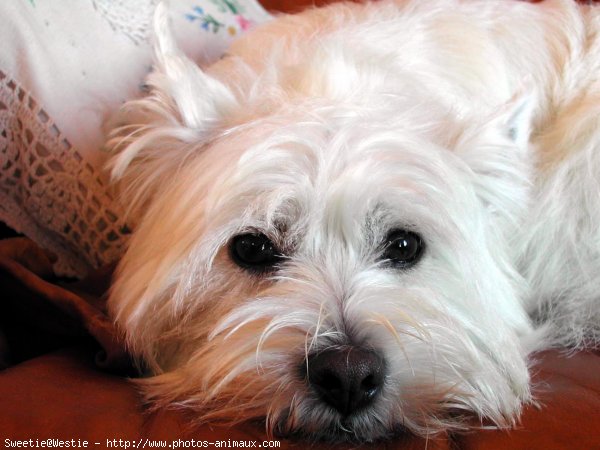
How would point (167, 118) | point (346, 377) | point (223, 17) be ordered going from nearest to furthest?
1. point (346, 377)
2. point (167, 118)
3. point (223, 17)

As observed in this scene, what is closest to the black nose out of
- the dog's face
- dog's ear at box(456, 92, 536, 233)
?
the dog's face

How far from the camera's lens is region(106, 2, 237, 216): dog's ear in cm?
130

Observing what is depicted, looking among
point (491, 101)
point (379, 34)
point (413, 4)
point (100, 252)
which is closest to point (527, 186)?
point (491, 101)

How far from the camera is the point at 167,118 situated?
1340 millimetres

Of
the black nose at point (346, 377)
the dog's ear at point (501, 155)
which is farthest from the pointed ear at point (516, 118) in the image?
the black nose at point (346, 377)

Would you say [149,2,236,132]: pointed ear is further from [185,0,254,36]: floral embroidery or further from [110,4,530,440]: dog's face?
[185,0,254,36]: floral embroidery

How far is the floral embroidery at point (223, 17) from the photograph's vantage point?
1.97 metres

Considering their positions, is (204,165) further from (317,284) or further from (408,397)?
(408,397)

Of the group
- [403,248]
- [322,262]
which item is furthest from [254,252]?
[403,248]

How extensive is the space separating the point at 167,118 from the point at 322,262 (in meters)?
0.44

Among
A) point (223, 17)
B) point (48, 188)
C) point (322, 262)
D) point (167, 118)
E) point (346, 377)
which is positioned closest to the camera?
point (346, 377)

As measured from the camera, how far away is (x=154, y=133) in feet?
4.30

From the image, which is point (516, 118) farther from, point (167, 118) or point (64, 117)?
point (64, 117)

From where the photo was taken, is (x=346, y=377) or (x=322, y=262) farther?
(x=322, y=262)
